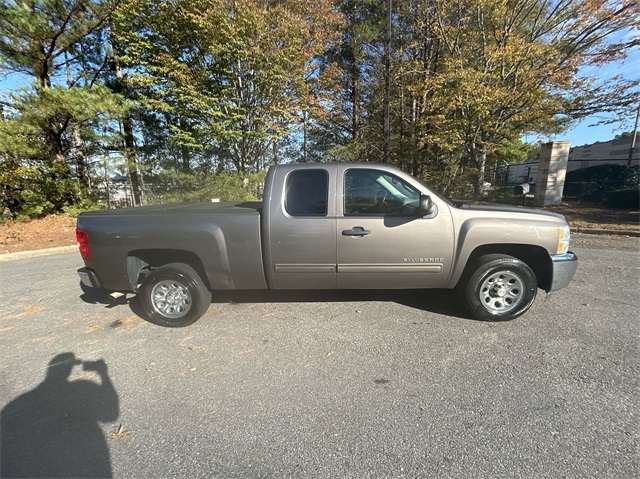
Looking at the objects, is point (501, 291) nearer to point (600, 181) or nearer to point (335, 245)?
point (335, 245)

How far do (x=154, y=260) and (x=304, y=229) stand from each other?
193cm

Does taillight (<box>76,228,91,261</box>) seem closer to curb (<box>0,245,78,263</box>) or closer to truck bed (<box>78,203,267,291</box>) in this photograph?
truck bed (<box>78,203,267,291</box>)

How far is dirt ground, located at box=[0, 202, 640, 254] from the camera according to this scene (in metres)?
8.22

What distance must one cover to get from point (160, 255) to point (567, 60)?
14519 mm

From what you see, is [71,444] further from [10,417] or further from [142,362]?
[142,362]

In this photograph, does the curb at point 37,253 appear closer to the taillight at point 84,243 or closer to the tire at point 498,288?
the taillight at point 84,243

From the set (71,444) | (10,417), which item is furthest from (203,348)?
(10,417)

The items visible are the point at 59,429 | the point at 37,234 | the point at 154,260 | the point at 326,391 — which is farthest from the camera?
the point at 37,234

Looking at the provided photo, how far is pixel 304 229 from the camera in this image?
3227mm

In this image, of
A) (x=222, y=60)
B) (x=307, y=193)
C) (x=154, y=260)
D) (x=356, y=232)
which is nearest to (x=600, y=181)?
(x=356, y=232)

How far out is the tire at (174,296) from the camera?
133 inches

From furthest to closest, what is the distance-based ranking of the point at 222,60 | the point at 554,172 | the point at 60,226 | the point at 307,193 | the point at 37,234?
the point at 554,172 → the point at 222,60 → the point at 60,226 → the point at 37,234 → the point at 307,193

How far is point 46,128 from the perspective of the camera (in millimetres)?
9930

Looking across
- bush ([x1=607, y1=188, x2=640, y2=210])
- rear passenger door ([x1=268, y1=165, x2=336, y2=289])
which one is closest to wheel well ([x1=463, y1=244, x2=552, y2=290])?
rear passenger door ([x1=268, y1=165, x2=336, y2=289])
